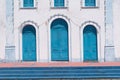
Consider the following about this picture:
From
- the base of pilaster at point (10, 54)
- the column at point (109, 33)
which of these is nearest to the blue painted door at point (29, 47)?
the base of pilaster at point (10, 54)

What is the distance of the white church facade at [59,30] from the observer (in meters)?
22.3

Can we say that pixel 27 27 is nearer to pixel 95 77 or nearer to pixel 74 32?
pixel 74 32

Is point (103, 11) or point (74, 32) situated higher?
point (103, 11)

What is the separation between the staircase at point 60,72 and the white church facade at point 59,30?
3.51 m

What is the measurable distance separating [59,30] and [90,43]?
7.64ft

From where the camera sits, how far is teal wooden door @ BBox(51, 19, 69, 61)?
74.1 feet

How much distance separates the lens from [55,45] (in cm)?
2262

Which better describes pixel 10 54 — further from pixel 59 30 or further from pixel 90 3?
pixel 90 3

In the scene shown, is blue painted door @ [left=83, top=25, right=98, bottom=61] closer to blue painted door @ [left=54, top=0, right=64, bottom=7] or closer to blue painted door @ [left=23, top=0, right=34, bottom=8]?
blue painted door @ [left=54, top=0, right=64, bottom=7]

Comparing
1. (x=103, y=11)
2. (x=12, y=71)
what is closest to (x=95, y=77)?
(x=12, y=71)

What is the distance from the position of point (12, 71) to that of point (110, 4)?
830 centimetres

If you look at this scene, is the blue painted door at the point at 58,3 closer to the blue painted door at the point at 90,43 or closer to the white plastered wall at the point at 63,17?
the white plastered wall at the point at 63,17

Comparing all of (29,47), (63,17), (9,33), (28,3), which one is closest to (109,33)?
(63,17)

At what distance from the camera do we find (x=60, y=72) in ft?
60.3
